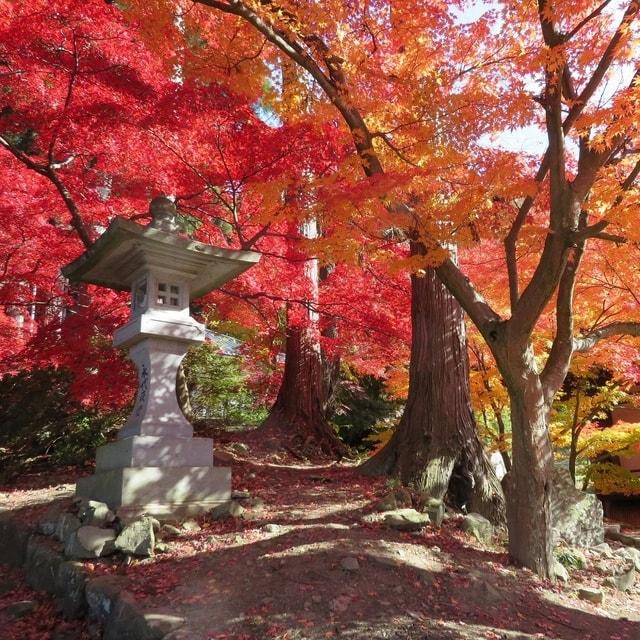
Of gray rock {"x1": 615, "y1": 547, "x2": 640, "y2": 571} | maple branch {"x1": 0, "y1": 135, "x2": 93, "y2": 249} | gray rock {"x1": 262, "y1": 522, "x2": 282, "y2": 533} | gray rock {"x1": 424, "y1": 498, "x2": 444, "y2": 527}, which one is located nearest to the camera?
gray rock {"x1": 262, "y1": 522, "x2": 282, "y2": 533}

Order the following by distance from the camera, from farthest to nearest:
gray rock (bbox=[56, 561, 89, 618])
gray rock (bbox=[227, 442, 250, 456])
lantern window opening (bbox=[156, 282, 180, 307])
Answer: gray rock (bbox=[227, 442, 250, 456]) < lantern window opening (bbox=[156, 282, 180, 307]) < gray rock (bbox=[56, 561, 89, 618])

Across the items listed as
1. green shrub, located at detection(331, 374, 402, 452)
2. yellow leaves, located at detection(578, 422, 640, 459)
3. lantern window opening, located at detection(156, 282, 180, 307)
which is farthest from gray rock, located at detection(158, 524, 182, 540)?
yellow leaves, located at detection(578, 422, 640, 459)

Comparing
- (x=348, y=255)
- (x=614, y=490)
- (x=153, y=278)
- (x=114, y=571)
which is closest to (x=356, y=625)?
(x=114, y=571)

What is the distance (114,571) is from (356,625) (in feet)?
7.60

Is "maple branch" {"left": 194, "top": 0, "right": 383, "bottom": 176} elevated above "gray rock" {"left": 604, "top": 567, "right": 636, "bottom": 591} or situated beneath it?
elevated above

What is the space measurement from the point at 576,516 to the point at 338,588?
4.43 meters

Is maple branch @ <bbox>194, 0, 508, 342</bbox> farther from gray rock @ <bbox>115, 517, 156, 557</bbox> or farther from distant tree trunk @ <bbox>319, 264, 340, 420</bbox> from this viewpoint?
distant tree trunk @ <bbox>319, 264, 340, 420</bbox>

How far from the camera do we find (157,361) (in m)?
6.62

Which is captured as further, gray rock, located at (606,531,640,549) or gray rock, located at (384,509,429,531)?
gray rock, located at (606,531,640,549)

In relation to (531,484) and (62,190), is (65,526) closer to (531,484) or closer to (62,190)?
(531,484)

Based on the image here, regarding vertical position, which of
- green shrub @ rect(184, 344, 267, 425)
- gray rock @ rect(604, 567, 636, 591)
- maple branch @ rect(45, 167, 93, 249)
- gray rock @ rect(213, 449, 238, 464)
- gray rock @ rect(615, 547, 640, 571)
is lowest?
gray rock @ rect(604, 567, 636, 591)

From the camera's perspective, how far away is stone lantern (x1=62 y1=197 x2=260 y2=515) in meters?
6.07

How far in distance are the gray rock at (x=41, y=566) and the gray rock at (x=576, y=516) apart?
5.84 m

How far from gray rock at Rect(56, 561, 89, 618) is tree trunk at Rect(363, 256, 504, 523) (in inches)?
164
